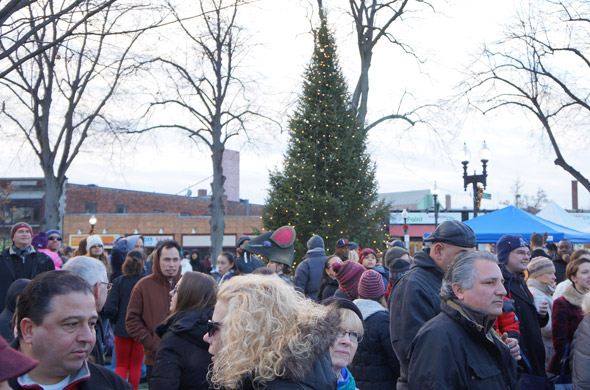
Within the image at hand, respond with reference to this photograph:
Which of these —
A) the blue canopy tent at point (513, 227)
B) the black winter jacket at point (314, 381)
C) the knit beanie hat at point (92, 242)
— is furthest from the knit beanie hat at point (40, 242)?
the blue canopy tent at point (513, 227)

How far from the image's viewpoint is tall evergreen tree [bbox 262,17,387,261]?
1491 cm

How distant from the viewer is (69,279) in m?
2.61

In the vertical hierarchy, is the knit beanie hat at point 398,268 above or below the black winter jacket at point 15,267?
above

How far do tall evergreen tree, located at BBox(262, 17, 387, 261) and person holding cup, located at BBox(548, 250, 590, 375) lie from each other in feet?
29.2

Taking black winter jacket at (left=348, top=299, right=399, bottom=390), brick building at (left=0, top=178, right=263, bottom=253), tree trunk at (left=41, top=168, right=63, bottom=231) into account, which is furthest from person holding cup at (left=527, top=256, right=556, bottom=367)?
brick building at (left=0, top=178, right=263, bottom=253)

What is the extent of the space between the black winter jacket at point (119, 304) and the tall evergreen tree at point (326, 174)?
705 centimetres

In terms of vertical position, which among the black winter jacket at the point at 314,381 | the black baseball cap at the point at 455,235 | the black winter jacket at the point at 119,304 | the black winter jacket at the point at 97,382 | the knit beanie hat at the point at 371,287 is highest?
the black baseball cap at the point at 455,235

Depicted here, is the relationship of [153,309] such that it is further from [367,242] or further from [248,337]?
[367,242]

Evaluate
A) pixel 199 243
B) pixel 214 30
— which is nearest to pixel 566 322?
pixel 214 30

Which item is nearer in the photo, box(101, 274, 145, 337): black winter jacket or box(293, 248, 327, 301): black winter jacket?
box(101, 274, 145, 337): black winter jacket

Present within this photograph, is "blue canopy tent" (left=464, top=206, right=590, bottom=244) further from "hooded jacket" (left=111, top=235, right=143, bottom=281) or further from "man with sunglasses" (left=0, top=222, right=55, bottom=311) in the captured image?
"man with sunglasses" (left=0, top=222, right=55, bottom=311)

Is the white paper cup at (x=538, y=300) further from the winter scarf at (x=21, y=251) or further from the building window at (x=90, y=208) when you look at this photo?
the building window at (x=90, y=208)

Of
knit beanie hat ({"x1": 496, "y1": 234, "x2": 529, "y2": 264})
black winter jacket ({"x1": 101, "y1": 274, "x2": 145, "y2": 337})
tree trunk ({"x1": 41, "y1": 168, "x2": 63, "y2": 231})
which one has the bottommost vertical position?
black winter jacket ({"x1": 101, "y1": 274, "x2": 145, "y2": 337})

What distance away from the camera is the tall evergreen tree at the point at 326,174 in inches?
587
